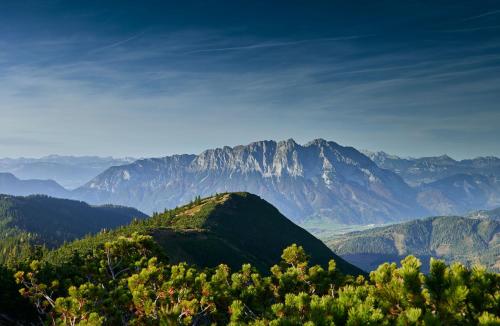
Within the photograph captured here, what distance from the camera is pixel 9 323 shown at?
188 ft

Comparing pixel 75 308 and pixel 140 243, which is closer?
pixel 75 308

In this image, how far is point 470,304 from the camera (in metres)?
17.5

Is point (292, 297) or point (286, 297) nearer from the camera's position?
point (292, 297)

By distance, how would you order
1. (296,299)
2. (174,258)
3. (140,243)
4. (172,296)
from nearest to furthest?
1. (296,299)
2. (172,296)
3. (140,243)
4. (174,258)

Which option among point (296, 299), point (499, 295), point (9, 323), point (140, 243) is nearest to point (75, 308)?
point (296, 299)

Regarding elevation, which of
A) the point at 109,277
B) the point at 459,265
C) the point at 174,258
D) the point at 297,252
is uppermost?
the point at 459,265

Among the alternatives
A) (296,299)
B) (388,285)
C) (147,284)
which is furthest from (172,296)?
(388,285)

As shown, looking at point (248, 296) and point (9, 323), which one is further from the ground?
point (248, 296)

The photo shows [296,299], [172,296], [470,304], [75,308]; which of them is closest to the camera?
[470,304]

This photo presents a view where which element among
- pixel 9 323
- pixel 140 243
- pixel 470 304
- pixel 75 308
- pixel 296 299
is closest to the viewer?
pixel 470 304

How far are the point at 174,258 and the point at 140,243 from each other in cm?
14871

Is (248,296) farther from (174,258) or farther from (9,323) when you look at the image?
(174,258)

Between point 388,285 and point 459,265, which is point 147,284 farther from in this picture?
point 459,265

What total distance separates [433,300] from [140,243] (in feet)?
121
